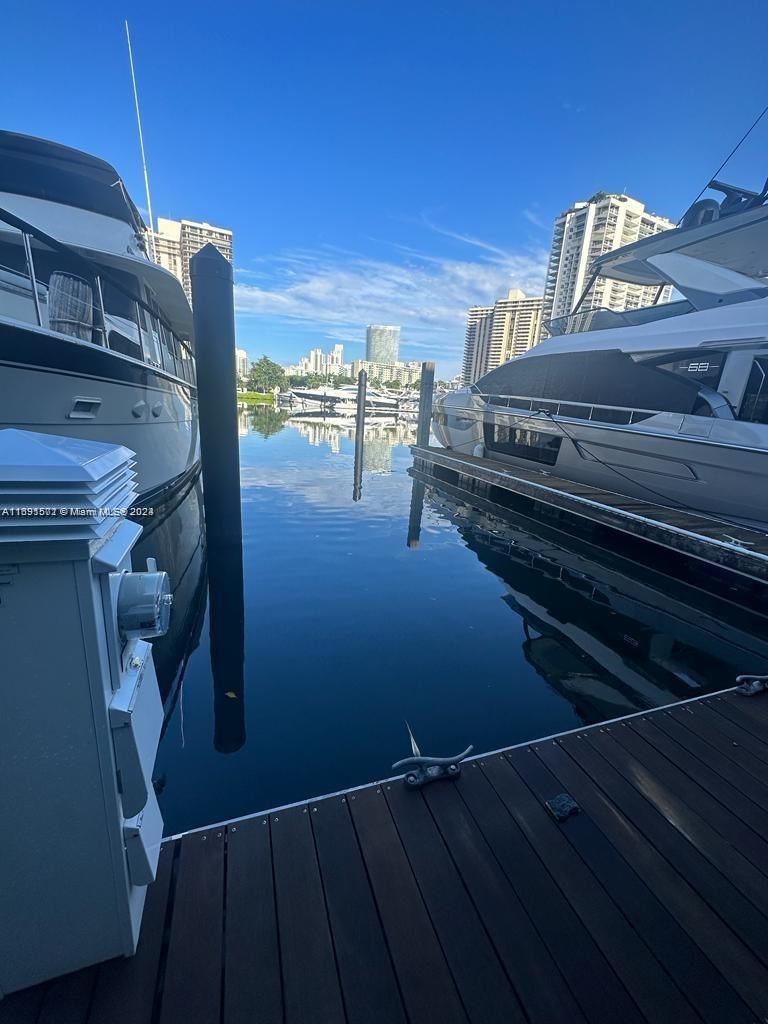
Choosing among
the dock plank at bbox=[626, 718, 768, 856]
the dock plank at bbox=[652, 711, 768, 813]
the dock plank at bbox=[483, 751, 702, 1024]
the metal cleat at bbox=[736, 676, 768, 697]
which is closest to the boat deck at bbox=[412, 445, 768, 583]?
the metal cleat at bbox=[736, 676, 768, 697]

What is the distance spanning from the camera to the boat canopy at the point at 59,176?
27.1 feet

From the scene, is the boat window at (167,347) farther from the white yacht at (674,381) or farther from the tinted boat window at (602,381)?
the tinted boat window at (602,381)

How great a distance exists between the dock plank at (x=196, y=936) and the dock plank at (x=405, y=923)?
25.4 inches

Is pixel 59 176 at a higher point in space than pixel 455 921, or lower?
higher

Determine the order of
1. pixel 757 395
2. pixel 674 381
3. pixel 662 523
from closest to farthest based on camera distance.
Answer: pixel 662 523
pixel 757 395
pixel 674 381

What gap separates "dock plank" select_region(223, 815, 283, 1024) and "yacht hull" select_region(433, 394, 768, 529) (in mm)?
9401

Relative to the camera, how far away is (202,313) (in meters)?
4.24

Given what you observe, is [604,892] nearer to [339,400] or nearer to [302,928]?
[302,928]

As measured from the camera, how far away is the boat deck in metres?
6.39

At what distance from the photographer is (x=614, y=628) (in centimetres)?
575

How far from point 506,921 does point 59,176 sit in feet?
43.3

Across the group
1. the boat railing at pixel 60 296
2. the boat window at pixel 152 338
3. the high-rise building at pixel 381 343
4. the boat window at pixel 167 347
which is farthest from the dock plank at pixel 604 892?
the high-rise building at pixel 381 343

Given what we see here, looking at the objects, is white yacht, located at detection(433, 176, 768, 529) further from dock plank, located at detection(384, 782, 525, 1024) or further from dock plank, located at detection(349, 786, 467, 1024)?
dock plank, located at detection(349, 786, 467, 1024)

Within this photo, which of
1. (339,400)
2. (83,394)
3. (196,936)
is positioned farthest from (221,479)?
(339,400)
